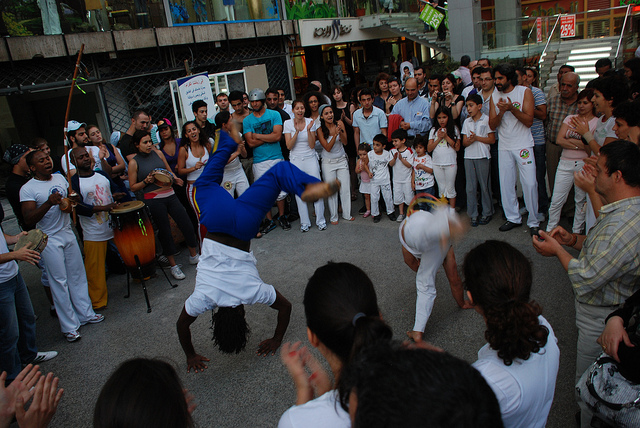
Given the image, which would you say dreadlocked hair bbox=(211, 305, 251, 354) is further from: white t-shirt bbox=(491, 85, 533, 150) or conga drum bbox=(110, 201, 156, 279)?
white t-shirt bbox=(491, 85, 533, 150)

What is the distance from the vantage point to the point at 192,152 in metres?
5.80

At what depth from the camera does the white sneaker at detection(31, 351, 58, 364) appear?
4.00m

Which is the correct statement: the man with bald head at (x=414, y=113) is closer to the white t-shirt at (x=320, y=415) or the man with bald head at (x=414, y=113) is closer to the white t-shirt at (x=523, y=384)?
the white t-shirt at (x=523, y=384)

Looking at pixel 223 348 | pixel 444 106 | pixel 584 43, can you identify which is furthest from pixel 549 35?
pixel 223 348

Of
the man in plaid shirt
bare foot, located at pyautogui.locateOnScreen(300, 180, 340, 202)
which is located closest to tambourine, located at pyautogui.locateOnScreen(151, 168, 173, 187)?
bare foot, located at pyautogui.locateOnScreen(300, 180, 340, 202)

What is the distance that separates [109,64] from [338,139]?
5313 millimetres

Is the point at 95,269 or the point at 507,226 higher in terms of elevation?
the point at 95,269

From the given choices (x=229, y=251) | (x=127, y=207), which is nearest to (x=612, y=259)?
(x=229, y=251)

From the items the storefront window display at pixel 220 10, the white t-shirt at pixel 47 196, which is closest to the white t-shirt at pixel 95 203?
the white t-shirt at pixel 47 196

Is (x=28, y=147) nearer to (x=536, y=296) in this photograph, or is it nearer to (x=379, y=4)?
(x=536, y=296)

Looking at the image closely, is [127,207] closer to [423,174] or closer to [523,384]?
[423,174]

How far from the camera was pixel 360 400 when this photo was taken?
101 cm

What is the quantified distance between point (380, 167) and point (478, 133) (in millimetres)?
1367

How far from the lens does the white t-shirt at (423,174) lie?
5.82m
